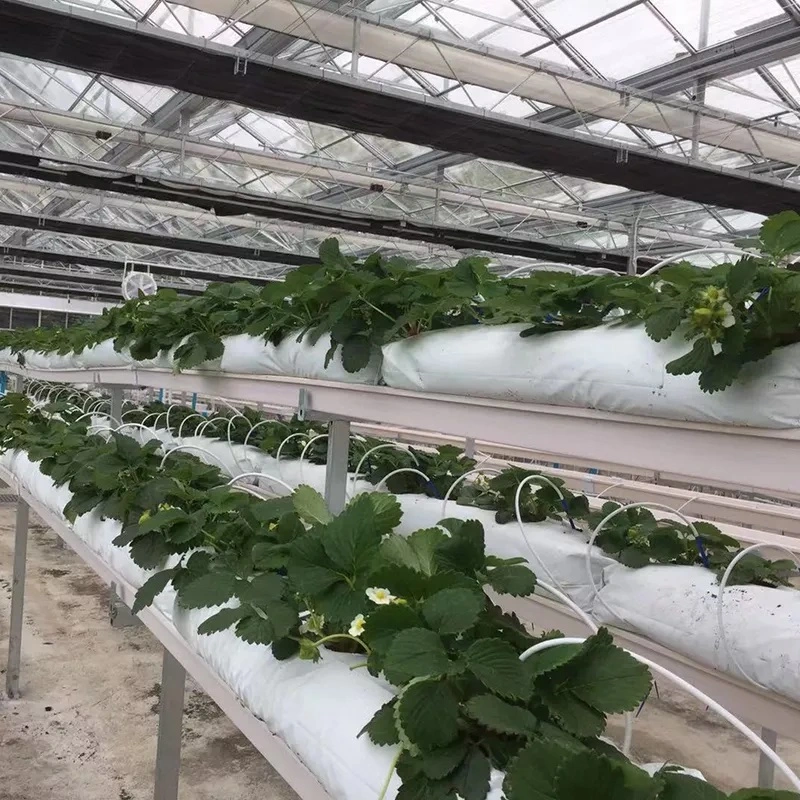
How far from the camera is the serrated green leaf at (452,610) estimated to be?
0.91 meters

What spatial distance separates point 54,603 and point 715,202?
209 inches

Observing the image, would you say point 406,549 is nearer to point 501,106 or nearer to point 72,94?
point 501,106

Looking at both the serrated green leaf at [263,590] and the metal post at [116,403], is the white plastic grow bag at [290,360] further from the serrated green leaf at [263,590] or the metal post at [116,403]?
the metal post at [116,403]

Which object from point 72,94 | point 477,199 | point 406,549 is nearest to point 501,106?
point 477,199

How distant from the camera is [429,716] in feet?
2.75

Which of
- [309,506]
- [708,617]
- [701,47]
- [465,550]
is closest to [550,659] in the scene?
[465,550]

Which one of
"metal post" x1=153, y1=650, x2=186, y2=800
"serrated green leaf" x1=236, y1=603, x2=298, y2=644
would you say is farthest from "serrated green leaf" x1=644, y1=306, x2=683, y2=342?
"metal post" x1=153, y1=650, x2=186, y2=800

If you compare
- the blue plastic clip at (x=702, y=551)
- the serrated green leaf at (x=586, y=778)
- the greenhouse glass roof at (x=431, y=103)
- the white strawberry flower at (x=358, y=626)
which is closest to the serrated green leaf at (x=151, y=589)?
the white strawberry flower at (x=358, y=626)

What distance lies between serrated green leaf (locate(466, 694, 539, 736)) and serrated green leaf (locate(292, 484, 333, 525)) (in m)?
0.67

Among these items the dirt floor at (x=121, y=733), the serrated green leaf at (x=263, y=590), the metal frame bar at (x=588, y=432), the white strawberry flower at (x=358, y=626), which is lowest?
the dirt floor at (x=121, y=733)

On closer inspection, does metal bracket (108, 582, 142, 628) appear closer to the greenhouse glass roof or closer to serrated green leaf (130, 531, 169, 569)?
the greenhouse glass roof

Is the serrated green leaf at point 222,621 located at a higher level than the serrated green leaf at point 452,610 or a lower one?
lower

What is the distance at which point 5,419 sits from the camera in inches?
160

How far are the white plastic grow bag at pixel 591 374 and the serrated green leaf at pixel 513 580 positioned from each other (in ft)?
0.84
